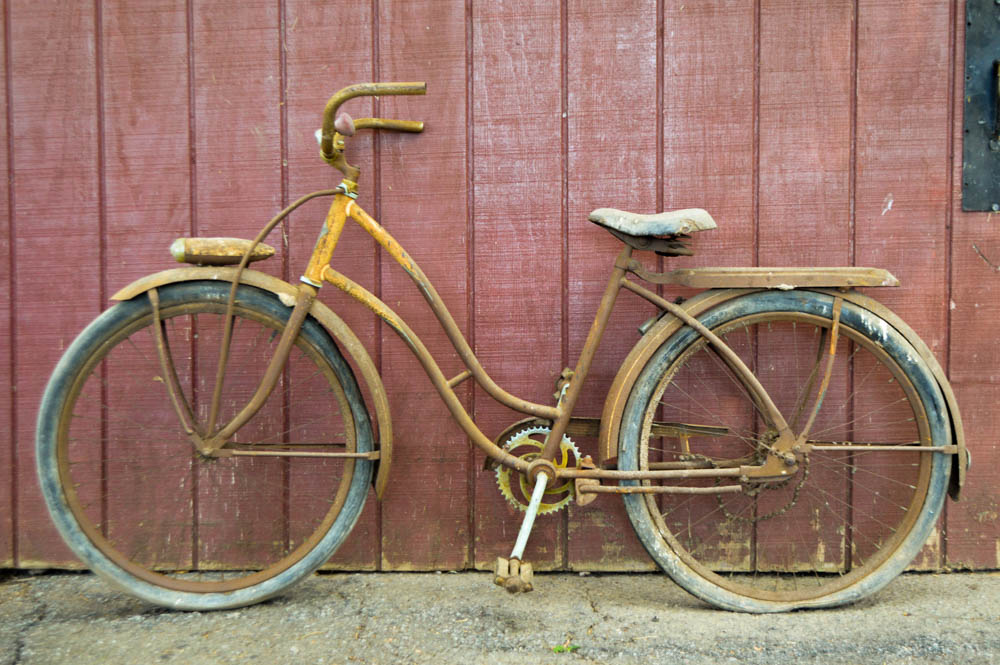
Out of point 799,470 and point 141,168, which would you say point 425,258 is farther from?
point 799,470

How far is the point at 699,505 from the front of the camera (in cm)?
207

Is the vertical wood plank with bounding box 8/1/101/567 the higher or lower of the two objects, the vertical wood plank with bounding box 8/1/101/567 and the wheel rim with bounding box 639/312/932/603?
the higher

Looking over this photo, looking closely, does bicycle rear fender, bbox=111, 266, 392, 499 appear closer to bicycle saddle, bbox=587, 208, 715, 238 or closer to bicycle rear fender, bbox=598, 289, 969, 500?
bicycle rear fender, bbox=598, 289, 969, 500

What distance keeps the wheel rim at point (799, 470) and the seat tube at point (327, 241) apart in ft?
3.21

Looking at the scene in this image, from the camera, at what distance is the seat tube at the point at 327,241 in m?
1.79

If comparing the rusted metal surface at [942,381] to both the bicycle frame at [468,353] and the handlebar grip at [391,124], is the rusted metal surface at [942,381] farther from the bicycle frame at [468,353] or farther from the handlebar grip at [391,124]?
the handlebar grip at [391,124]

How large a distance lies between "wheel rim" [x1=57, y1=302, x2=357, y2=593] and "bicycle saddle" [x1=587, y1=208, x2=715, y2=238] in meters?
0.94

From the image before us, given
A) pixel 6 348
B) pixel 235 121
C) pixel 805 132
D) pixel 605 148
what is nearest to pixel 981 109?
pixel 805 132

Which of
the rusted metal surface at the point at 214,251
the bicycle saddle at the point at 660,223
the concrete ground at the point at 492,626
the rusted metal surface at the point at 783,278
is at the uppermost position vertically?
the bicycle saddle at the point at 660,223

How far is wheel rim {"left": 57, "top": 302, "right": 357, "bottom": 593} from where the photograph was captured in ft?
6.80

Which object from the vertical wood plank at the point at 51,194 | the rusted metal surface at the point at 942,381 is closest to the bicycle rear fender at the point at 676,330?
the rusted metal surface at the point at 942,381

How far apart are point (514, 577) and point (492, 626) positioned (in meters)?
0.19

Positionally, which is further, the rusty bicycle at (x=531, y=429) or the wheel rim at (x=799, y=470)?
the wheel rim at (x=799, y=470)

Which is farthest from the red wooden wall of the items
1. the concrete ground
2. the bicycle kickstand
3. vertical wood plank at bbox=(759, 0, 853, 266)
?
the bicycle kickstand
